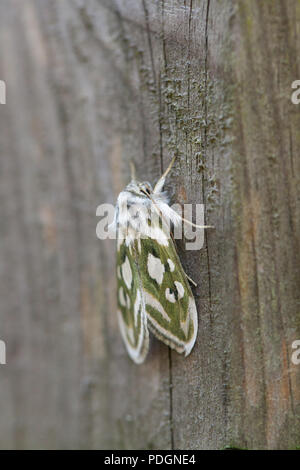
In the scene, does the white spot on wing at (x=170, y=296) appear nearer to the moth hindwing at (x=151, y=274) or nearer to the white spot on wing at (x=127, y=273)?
the moth hindwing at (x=151, y=274)

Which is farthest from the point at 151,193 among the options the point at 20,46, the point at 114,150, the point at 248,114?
the point at 20,46

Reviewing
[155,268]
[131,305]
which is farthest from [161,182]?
[131,305]

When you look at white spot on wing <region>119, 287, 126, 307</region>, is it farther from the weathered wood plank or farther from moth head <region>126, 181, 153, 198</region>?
moth head <region>126, 181, 153, 198</region>

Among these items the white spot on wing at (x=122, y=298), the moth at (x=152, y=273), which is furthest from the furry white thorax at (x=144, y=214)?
the white spot on wing at (x=122, y=298)

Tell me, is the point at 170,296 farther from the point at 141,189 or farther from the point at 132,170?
the point at 132,170

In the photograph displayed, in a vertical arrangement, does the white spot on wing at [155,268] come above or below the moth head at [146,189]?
below

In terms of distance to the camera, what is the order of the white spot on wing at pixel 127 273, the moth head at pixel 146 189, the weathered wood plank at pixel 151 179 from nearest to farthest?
the weathered wood plank at pixel 151 179 < the moth head at pixel 146 189 < the white spot on wing at pixel 127 273

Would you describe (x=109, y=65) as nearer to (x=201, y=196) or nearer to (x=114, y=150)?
(x=114, y=150)

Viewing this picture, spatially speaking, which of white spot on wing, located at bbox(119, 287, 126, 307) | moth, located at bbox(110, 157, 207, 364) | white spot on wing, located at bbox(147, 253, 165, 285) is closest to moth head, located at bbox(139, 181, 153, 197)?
moth, located at bbox(110, 157, 207, 364)
